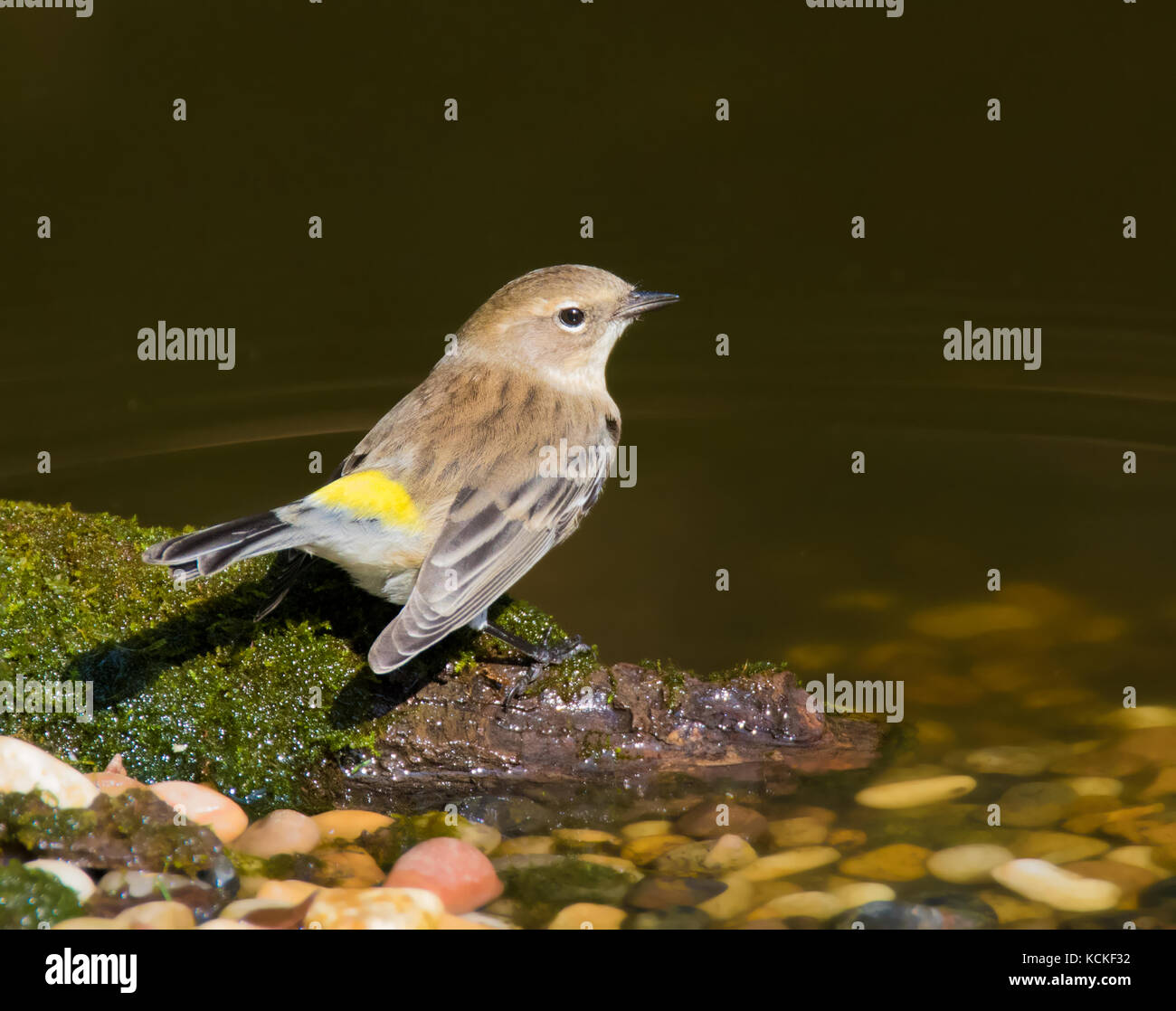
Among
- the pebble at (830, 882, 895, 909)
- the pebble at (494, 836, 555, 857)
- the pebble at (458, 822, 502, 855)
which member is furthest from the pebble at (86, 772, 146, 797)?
the pebble at (830, 882, 895, 909)

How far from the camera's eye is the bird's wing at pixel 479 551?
4.74m

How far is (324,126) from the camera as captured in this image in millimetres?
10969

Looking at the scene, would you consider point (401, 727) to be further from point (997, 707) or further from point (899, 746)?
point (997, 707)

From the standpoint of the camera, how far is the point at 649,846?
515 centimetres

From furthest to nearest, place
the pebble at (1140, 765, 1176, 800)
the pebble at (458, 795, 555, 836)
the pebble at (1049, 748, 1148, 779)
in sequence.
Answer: the pebble at (1049, 748, 1148, 779)
the pebble at (1140, 765, 1176, 800)
the pebble at (458, 795, 555, 836)

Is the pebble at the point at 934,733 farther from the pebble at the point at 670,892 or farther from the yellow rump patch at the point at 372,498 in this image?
the yellow rump patch at the point at 372,498

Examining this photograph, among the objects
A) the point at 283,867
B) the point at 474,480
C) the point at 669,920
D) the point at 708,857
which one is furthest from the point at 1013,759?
the point at 283,867

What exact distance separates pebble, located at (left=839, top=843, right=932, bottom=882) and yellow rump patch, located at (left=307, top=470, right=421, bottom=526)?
6.84 feet

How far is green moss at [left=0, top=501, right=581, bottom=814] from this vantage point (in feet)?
16.9

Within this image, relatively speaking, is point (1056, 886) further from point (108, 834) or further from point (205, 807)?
point (108, 834)

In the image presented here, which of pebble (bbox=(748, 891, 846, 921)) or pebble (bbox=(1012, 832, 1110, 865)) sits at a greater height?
pebble (bbox=(1012, 832, 1110, 865))

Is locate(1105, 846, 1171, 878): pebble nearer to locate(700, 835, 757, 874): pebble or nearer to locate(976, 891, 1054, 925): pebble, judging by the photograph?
locate(976, 891, 1054, 925): pebble

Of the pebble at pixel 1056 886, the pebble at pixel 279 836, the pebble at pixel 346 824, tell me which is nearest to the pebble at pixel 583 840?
the pebble at pixel 346 824

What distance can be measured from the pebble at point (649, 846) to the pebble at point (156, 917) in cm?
157
